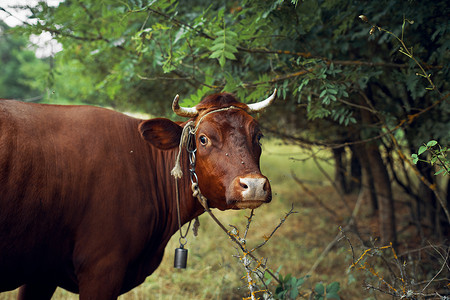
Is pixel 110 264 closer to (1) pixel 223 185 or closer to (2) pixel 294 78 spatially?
(1) pixel 223 185

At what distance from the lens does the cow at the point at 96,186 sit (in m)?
2.33

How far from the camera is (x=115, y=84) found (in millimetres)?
4414

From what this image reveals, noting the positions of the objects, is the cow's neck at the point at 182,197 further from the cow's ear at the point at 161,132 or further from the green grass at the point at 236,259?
the green grass at the point at 236,259

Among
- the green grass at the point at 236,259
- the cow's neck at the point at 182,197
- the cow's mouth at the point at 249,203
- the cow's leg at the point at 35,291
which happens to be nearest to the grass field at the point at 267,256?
the green grass at the point at 236,259

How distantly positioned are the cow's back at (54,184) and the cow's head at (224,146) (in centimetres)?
37

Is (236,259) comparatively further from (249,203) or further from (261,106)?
(249,203)

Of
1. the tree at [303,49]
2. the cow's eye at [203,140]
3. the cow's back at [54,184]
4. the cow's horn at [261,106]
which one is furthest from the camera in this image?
the tree at [303,49]

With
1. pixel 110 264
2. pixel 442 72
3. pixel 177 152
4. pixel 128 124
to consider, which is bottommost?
pixel 110 264

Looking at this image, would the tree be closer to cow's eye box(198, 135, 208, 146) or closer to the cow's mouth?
cow's eye box(198, 135, 208, 146)

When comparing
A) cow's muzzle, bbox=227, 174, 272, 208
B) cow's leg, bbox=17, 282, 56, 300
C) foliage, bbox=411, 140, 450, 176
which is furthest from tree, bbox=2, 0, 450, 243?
cow's leg, bbox=17, 282, 56, 300

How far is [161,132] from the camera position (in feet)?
9.38

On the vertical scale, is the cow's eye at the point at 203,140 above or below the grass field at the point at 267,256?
above

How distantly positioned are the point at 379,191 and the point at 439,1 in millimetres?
3071

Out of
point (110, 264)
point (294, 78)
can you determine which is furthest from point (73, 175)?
point (294, 78)
